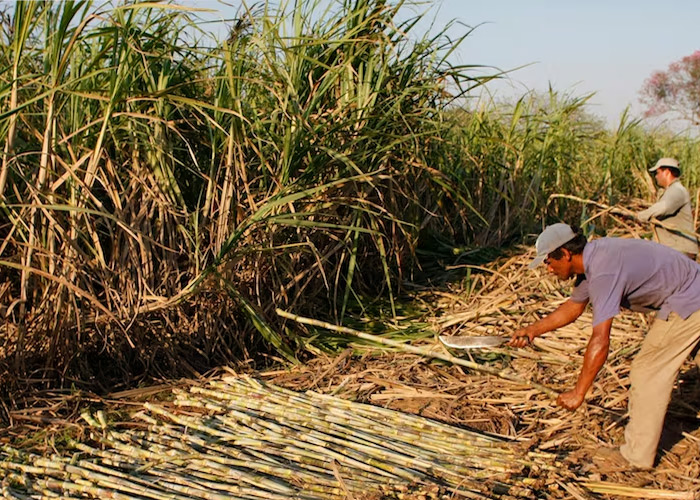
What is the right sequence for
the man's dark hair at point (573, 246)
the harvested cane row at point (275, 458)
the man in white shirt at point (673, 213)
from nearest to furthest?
1. the harvested cane row at point (275, 458)
2. the man's dark hair at point (573, 246)
3. the man in white shirt at point (673, 213)

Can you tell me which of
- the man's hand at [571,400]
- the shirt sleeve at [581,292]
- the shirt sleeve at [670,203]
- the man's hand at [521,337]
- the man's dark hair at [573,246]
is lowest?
the man's hand at [571,400]

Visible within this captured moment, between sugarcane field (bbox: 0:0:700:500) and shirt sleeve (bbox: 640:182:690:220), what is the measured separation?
1166 millimetres

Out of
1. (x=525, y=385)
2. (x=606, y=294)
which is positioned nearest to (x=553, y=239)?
(x=606, y=294)

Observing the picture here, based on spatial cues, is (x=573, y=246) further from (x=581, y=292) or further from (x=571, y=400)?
(x=571, y=400)

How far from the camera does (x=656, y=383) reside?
2.98m

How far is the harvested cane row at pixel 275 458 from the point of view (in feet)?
8.11

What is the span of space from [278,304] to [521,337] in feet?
4.45

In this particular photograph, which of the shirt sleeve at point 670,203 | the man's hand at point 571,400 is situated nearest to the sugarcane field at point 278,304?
the man's hand at point 571,400

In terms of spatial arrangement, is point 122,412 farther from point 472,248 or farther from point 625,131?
point 625,131

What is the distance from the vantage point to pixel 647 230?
6.11 m

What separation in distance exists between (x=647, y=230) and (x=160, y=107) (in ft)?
14.8

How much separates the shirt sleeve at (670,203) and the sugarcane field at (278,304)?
117 cm

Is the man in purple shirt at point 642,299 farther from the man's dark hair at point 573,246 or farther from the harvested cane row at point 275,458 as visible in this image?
the harvested cane row at point 275,458

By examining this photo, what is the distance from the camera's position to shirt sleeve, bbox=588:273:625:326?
2811 mm
